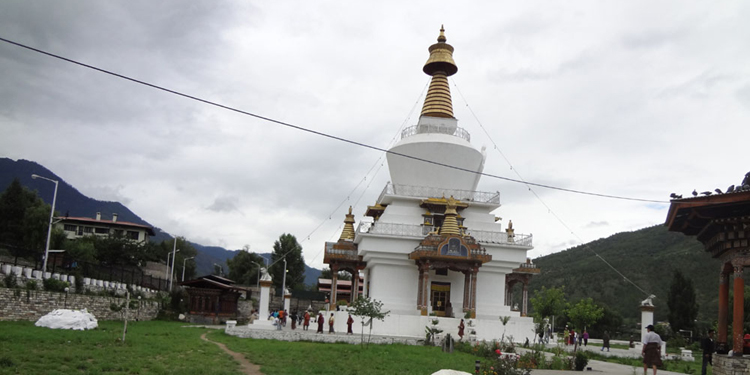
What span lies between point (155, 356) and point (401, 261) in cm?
1891

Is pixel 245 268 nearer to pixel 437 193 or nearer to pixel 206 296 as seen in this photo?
pixel 206 296

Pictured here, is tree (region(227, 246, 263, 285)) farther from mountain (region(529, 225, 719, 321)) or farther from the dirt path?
the dirt path

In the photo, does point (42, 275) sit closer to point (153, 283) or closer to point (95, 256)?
point (153, 283)

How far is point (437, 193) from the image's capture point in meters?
36.8

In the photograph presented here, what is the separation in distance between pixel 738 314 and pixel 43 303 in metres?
27.6

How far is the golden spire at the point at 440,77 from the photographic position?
3881 centimetres

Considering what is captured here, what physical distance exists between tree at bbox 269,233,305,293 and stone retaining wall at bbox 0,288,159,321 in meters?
38.2

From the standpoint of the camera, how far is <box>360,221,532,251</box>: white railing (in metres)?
34.8

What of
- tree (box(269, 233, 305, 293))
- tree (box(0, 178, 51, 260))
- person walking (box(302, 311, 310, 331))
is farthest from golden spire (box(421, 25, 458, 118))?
tree (box(269, 233, 305, 293))

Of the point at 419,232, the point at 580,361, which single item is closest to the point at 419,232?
the point at 419,232

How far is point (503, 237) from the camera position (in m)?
35.8

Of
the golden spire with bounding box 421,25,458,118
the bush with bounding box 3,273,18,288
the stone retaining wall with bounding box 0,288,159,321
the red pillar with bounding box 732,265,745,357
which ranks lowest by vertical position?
the stone retaining wall with bounding box 0,288,159,321

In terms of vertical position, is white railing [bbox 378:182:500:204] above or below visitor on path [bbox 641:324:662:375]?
above

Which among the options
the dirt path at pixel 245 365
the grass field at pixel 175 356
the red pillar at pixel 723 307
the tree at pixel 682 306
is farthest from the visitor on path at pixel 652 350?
the tree at pixel 682 306
